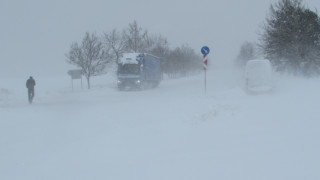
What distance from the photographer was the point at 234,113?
8555 mm

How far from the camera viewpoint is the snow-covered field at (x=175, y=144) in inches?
197

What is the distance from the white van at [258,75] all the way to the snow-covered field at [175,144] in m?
3.86

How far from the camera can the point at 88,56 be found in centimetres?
3478

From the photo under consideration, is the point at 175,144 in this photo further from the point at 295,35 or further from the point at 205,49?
the point at 295,35

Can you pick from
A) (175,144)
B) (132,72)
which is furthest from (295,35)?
(175,144)

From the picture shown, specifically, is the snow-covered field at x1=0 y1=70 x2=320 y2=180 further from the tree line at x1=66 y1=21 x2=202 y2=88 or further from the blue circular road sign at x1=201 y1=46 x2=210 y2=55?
the tree line at x1=66 y1=21 x2=202 y2=88

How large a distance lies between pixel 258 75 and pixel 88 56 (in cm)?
2463

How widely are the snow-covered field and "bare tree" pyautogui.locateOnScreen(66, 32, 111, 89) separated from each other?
81.6ft

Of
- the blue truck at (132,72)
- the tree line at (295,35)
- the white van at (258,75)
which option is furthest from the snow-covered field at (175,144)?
the tree line at (295,35)

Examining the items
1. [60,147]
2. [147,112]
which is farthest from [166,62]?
[60,147]

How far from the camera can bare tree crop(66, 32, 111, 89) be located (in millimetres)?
34406

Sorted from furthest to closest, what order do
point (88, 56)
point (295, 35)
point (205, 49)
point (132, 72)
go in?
point (88, 56)
point (295, 35)
point (132, 72)
point (205, 49)

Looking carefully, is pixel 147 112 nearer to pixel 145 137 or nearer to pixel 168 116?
pixel 168 116

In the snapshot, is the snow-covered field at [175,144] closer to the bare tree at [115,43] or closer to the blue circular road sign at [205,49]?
the blue circular road sign at [205,49]
